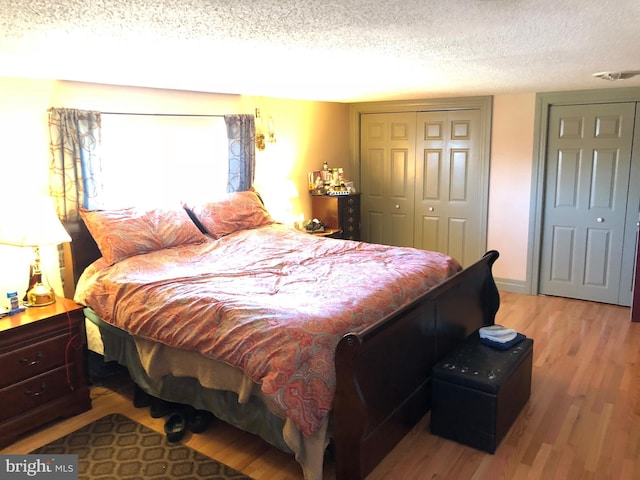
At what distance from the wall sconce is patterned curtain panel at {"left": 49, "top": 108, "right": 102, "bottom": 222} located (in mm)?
1585

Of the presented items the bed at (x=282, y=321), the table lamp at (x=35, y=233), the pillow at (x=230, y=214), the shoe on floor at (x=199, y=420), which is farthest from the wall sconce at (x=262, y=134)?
the shoe on floor at (x=199, y=420)

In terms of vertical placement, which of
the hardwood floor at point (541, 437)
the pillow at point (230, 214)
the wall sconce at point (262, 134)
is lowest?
the hardwood floor at point (541, 437)

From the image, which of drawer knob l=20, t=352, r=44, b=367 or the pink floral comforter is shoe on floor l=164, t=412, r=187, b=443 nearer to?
the pink floral comforter

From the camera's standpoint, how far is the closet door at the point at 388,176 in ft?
18.8

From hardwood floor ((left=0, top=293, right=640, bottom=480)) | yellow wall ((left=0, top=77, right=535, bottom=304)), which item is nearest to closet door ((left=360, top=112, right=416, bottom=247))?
yellow wall ((left=0, top=77, right=535, bottom=304))

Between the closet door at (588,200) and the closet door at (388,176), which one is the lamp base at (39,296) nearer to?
the closet door at (388,176)

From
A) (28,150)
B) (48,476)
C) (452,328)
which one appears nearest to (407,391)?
(452,328)

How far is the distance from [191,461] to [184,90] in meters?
2.81

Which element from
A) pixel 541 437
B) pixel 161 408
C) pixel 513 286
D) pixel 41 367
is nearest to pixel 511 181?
pixel 513 286

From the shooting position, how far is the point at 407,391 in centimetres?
271

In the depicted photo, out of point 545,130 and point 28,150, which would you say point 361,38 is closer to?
point 28,150

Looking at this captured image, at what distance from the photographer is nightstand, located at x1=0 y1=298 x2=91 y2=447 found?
2758 mm

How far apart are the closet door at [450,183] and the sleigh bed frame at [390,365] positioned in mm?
2096

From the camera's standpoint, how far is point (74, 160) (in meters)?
3.49
